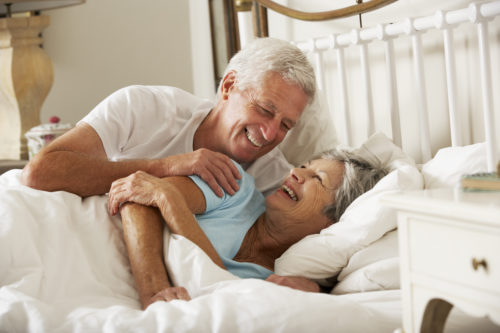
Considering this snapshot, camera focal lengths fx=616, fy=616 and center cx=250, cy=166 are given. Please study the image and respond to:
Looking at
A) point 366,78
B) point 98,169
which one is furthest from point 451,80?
point 98,169

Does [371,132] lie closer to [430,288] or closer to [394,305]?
[394,305]

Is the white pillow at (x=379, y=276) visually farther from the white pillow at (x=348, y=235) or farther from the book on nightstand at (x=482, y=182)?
the book on nightstand at (x=482, y=182)

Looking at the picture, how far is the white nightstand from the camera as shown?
902 millimetres

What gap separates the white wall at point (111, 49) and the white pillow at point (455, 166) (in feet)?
7.60

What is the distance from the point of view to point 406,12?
200 centimetres

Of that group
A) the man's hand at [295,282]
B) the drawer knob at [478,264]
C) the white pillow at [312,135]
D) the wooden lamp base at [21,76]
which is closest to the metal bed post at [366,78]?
the white pillow at [312,135]

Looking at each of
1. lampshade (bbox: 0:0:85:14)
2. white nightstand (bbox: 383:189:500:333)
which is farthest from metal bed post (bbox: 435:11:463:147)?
lampshade (bbox: 0:0:85:14)

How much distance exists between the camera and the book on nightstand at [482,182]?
39.7 inches

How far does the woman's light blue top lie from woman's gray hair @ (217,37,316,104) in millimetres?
337

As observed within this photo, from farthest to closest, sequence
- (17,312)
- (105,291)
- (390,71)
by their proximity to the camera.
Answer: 1. (390,71)
2. (105,291)
3. (17,312)

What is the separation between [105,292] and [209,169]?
0.43 metres

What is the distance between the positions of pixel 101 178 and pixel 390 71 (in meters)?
0.96

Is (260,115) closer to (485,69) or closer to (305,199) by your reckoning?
(305,199)

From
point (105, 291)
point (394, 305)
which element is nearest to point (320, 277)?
point (394, 305)
